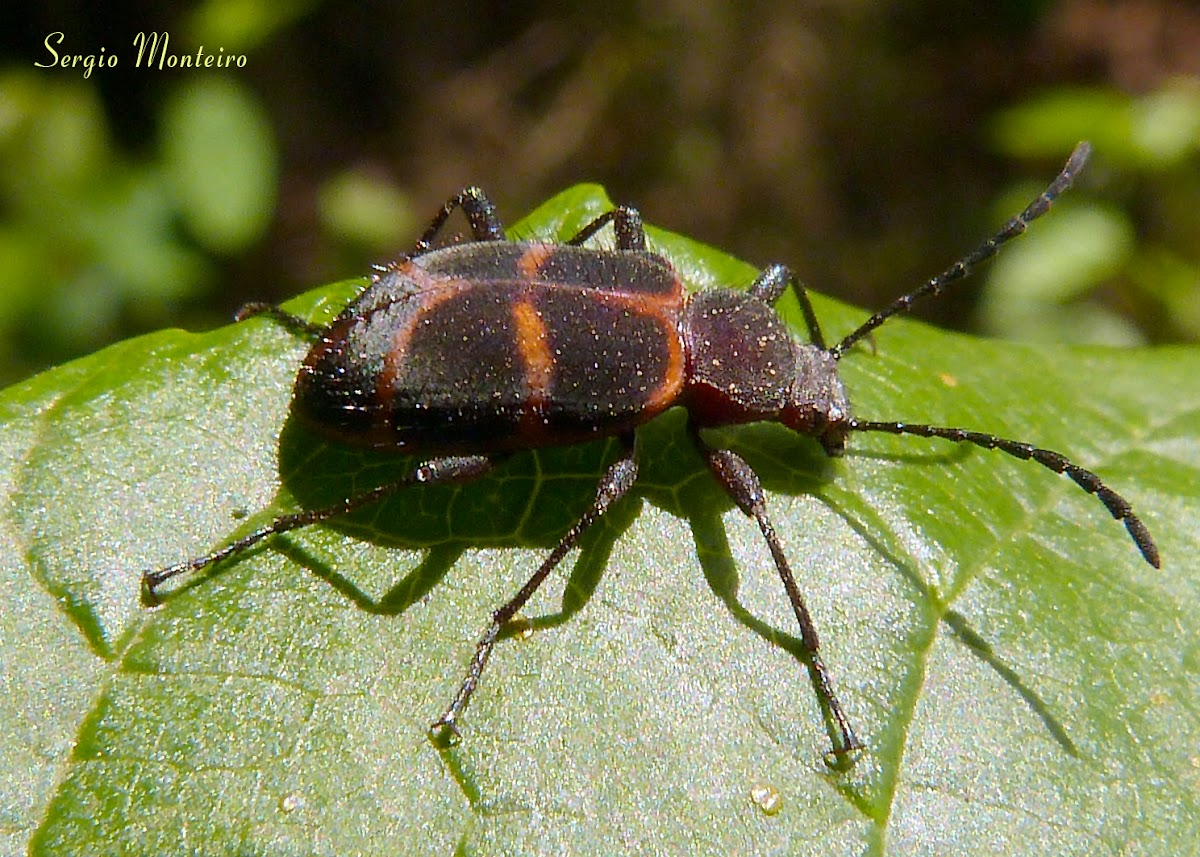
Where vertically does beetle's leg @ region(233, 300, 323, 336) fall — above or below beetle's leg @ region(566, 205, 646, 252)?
below

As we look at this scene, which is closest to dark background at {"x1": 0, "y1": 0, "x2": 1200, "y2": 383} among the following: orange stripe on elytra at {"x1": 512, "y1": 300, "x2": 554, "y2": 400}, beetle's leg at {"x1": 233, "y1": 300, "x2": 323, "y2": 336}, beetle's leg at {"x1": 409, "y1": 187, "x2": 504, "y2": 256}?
beetle's leg at {"x1": 409, "y1": 187, "x2": 504, "y2": 256}

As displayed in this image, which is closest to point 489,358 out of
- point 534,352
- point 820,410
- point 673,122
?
point 534,352

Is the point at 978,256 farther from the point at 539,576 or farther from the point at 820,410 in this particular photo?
the point at 539,576

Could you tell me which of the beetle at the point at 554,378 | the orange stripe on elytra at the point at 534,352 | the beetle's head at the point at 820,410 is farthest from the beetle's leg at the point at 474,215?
the beetle's head at the point at 820,410

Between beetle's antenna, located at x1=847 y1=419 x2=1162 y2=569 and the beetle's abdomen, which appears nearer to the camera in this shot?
the beetle's abdomen

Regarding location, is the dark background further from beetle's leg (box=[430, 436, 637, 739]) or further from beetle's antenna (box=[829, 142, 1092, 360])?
beetle's leg (box=[430, 436, 637, 739])

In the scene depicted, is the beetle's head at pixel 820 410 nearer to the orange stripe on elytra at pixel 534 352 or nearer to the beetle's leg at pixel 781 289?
the beetle's leg at pixel 781 289

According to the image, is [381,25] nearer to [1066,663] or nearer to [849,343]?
[849,343]
